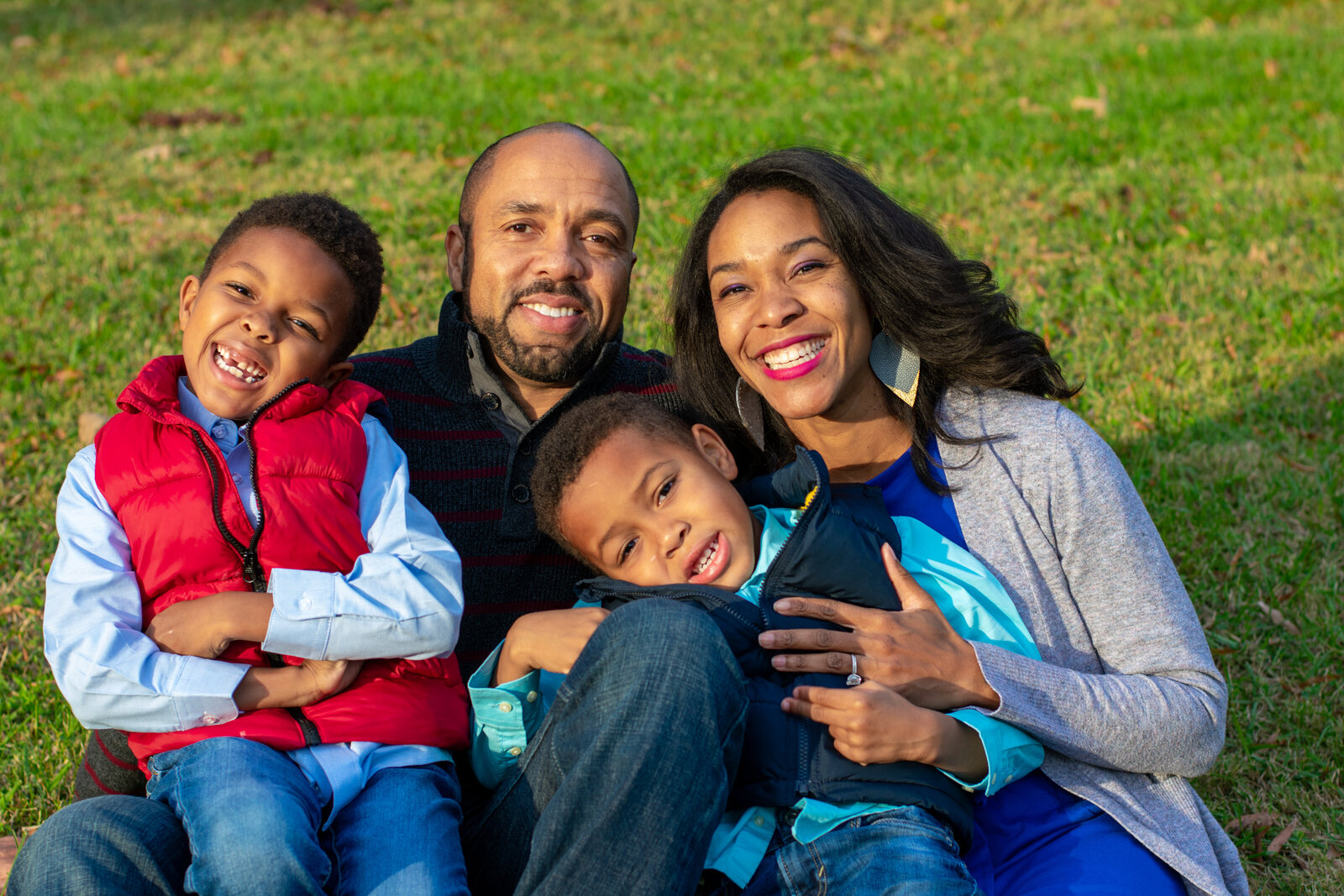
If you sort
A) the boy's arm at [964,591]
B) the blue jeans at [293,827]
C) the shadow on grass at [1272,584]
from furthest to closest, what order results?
the shadow on grass at [1272,584] < the boy's arm at [964,591] < the blue jeans at [293,827]

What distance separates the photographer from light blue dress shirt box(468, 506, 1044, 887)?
102 inches

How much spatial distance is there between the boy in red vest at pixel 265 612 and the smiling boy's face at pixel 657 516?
41 centimetres

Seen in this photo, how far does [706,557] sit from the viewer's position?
2977 millimetres

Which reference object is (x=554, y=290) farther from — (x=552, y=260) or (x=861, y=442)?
(x=861, y=442)

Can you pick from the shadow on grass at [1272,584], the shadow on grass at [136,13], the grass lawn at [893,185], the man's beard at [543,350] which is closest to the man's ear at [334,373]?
the man's beard at [543,350]

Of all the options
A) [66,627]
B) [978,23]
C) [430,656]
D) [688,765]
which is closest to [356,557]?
[430,656]

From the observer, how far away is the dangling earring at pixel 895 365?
128 inches

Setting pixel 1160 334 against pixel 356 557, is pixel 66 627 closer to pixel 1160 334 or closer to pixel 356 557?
pixel 356 557

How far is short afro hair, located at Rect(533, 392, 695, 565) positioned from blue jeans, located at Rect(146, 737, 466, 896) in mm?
797

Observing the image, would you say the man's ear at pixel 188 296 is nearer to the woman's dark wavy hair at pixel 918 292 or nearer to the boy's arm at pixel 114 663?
the boy's arm at pixel 114 663

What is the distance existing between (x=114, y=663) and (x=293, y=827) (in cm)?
56

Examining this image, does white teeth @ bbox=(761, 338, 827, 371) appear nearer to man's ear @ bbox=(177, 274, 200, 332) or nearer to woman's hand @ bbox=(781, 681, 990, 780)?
woman's hand @ bbox=(781, 681, 990, 780)

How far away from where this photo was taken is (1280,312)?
6.45 meters

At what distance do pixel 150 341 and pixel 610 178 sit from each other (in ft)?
12.7
